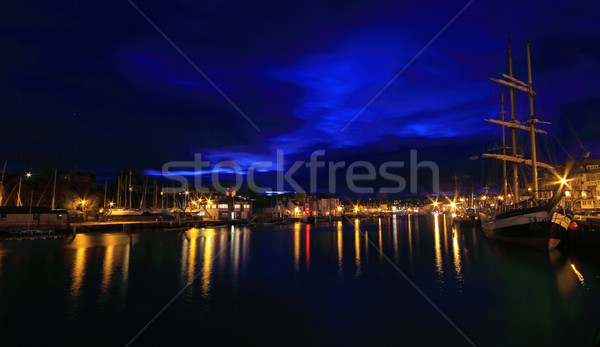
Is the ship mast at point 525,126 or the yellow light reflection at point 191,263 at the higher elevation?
the ship mast at point 525,126

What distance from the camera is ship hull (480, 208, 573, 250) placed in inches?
1447

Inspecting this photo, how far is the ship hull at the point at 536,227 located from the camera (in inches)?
1447

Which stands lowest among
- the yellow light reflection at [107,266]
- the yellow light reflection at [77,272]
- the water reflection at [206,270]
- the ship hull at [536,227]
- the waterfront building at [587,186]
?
the water reflection at [206,270]

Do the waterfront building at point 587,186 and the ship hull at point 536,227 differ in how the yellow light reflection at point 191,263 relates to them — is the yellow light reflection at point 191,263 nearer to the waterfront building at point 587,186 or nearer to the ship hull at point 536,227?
the ship hull at point 536,227

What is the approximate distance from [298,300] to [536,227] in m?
32.0

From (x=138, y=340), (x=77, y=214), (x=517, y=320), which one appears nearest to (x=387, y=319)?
(x=517, y=320)

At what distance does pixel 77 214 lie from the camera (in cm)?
8188

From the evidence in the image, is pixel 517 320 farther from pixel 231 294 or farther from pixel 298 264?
pixel 298 264

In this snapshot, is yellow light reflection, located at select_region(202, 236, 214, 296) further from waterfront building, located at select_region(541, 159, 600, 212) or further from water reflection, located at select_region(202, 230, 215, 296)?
waterfront building, located at select_region(541, 159, 600, 212)

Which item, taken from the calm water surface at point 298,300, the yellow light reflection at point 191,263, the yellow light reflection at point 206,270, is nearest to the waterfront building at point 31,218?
the calm water surface at point 298,300

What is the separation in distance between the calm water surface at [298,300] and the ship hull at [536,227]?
220 cm

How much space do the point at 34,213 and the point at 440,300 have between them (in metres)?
70.7

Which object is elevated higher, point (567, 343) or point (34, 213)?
point (34, 213)

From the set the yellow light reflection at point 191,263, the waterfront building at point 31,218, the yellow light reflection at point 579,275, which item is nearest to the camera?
the yellow light reflection at point 579,275
